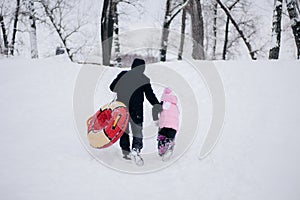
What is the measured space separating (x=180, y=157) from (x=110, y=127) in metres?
1.35

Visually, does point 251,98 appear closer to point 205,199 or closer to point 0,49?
point 205,199

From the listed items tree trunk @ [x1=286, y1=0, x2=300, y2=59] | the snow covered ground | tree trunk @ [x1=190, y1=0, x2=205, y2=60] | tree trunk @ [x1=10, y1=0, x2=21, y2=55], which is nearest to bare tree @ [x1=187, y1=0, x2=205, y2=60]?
tree trunk @ [x1=190, y1=0, x2=205, y2=60]

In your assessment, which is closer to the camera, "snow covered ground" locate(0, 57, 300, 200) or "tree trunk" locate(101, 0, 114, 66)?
"snow covered ground" locate(0, 57, 300, 200)

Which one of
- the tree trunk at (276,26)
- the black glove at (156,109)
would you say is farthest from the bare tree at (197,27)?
the black glove at (156,109)

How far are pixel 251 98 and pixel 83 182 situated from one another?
469 cm

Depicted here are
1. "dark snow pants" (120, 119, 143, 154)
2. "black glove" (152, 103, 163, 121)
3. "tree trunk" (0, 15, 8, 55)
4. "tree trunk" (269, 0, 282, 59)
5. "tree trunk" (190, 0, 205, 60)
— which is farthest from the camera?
"tree trunk" (0, 15, 8, 55)

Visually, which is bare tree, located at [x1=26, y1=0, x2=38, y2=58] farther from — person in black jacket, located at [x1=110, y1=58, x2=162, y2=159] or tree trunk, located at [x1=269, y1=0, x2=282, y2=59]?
person in black jacket, located at [x1=110, y1=58, x2=162, y2=159]

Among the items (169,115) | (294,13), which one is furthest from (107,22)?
(169,115)

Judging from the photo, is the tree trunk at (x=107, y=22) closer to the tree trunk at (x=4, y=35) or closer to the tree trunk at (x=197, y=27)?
the tree trunk at (x=197, y=27)

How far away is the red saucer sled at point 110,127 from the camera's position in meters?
4.83

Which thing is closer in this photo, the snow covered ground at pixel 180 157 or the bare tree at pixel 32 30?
the snow covered ground at pixel 180 157

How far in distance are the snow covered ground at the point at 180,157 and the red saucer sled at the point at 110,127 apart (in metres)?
0.36

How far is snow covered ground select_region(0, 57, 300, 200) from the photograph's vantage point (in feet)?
13.7

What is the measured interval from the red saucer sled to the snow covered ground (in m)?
0.36
